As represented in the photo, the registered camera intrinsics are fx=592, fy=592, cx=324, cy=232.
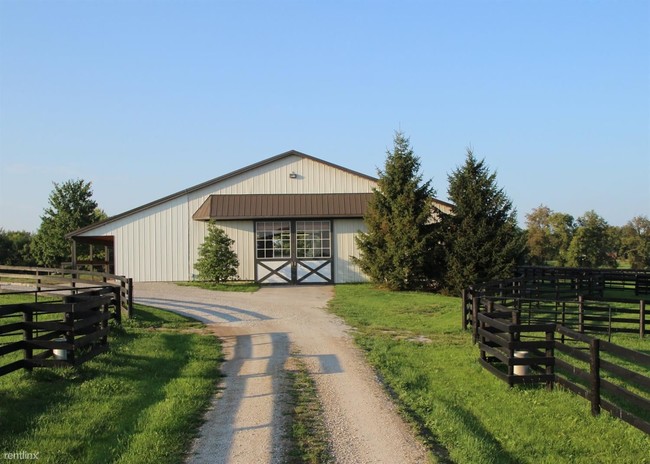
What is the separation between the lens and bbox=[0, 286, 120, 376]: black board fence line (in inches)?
348

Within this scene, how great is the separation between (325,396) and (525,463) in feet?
10.0

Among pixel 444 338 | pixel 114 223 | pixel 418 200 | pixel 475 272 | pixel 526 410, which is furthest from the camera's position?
pixel 114 223

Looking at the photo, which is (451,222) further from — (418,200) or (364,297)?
(364,297)

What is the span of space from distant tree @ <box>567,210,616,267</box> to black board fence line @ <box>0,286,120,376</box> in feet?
190

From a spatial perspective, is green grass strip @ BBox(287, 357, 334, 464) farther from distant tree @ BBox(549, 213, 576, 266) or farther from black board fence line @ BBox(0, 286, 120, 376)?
distant tree @ BBox(549, 213, 576, 266)

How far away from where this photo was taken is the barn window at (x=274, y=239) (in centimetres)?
2972

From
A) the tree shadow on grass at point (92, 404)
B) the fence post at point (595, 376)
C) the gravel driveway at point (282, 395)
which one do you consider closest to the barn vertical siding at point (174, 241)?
the gravel driveway at point (282, 395)

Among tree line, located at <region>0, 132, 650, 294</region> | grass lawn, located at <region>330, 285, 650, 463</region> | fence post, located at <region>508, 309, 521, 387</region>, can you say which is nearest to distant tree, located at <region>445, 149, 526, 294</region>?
tree line, located at <region>0, 132, 650, 294</region>

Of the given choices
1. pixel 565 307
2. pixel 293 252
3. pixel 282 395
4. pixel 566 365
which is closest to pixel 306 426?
pixel 282 395

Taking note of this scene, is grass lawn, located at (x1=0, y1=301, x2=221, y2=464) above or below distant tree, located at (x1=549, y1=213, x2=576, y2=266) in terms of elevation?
below

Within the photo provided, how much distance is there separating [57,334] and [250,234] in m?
20.0

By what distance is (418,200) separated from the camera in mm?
27688

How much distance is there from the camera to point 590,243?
61.5m

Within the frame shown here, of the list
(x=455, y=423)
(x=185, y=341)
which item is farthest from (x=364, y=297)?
(x=455, y=423)
